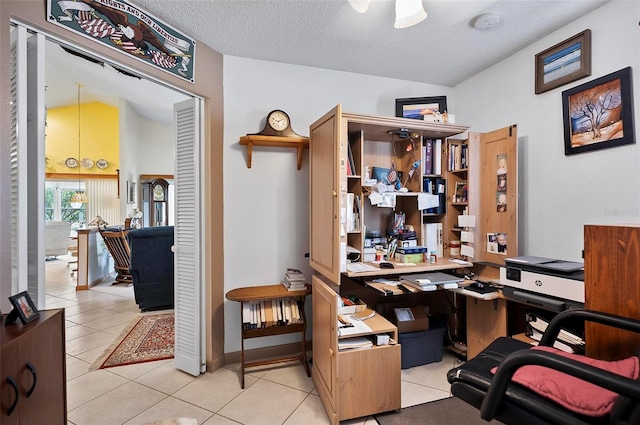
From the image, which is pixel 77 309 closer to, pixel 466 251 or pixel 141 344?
pixel 141 344

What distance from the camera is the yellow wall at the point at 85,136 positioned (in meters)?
6.41

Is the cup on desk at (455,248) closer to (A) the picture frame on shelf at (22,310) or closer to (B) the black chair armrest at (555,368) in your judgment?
(B) the black chair armrest at (555,368)

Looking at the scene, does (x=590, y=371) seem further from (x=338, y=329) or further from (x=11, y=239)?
(x=11, y=239)

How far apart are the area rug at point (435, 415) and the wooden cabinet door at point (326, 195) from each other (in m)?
0.91

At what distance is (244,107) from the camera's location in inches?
94.9

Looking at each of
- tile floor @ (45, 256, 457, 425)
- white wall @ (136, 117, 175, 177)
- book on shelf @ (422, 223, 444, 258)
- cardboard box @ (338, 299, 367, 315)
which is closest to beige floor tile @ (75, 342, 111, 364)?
tile floor @ (45, 256, 457, 425)

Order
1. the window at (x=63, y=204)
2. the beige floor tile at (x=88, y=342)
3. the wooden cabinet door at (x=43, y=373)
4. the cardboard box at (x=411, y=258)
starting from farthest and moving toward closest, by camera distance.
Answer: the window at (x=63, y=204) < the beige floor tile at (x=88, y=342) < the cardboard box at (x=411, y=258) < the wooden cabinet door at (x=43, y=373)

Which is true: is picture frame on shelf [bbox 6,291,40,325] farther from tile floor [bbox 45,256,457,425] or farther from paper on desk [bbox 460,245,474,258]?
paper on desk [bbox 460,245,474,258]

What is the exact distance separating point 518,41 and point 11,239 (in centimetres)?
337

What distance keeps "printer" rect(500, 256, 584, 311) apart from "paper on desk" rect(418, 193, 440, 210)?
0.69 metres

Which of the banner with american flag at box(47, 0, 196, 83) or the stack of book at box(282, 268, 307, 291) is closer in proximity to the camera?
the banner with american flag at box(47, 0, 196, 83)

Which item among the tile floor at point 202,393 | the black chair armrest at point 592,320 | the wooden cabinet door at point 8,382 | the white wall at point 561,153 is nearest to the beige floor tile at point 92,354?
the tile floor at point 202,393

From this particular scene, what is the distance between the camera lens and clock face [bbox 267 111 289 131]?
2.34 m

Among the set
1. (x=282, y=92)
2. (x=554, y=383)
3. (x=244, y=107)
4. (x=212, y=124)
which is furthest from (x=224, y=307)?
(x=554, y=383)
